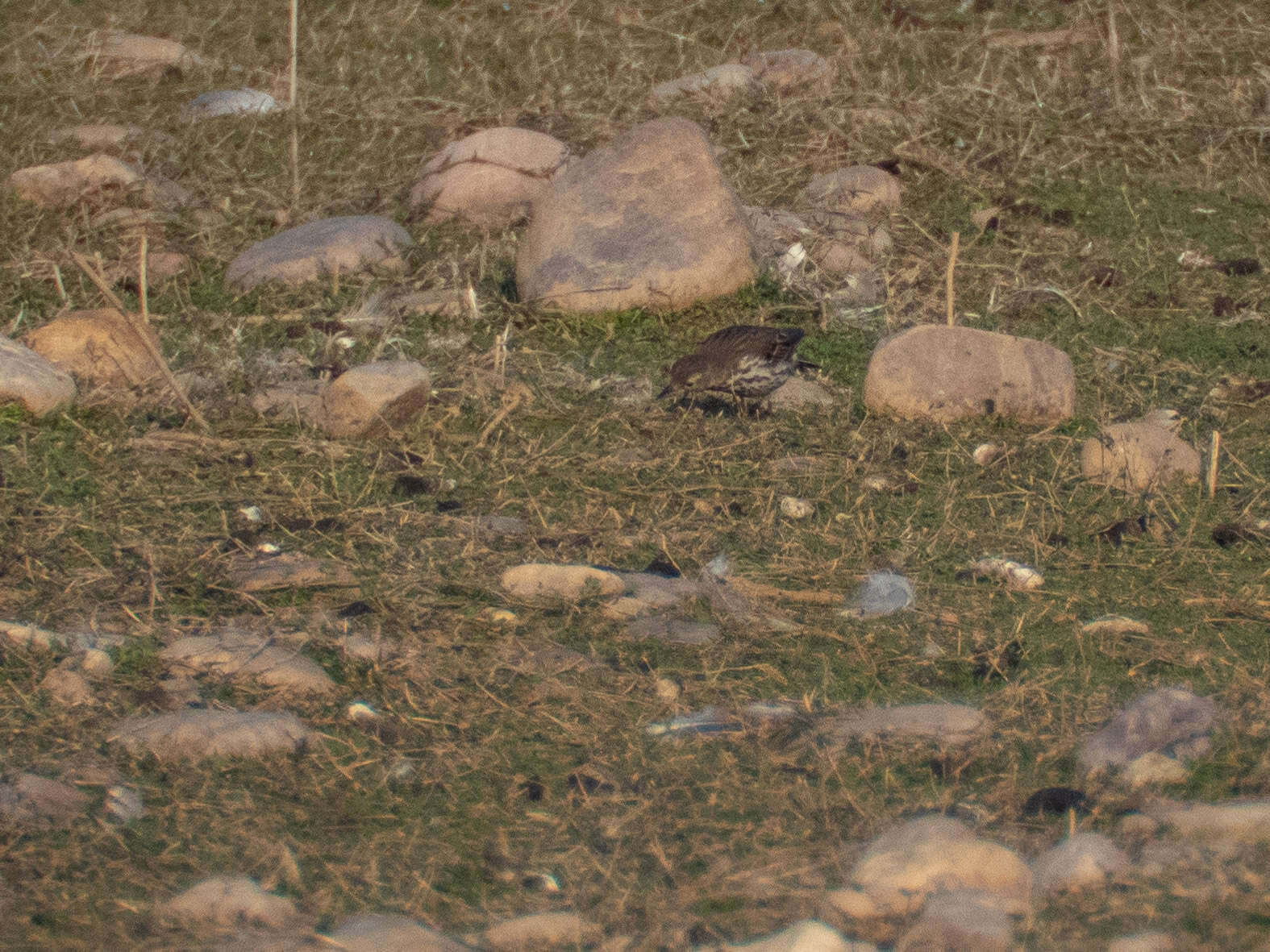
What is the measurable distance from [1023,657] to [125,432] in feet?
7.44

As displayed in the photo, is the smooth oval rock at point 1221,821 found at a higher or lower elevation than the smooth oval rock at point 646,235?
higher

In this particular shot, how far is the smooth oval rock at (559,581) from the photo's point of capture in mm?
2863

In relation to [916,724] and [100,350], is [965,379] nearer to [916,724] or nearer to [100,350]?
[916,724]

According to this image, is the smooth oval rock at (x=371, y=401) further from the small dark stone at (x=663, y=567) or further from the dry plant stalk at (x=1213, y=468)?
the dry plant stalk at (x=1213, y=468)

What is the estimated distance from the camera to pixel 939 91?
19.6ft

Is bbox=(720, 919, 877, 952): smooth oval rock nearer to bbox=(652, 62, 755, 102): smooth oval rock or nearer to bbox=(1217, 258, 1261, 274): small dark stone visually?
bbox=(1217, 258, 1261, 274): small dark stone

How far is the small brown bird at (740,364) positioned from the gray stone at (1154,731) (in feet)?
5.52

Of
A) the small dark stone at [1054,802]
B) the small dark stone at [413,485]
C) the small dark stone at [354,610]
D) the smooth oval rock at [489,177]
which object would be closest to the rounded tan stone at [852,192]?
the smooth oval rock at [489,177]

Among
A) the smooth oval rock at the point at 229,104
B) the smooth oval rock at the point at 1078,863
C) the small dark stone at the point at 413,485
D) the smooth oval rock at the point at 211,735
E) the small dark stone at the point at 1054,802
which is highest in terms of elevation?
the smooth oval rock at the point at 1078,863

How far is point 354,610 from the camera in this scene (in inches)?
111

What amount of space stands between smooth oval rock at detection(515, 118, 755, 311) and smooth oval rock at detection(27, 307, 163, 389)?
1.16m

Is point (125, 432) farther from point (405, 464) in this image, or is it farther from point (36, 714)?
point (36, 714)

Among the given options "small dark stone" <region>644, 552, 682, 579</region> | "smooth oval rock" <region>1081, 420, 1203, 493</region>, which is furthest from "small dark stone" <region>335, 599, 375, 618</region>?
"smooth oval rock" <region>1081, 420, 1203, 493</region>

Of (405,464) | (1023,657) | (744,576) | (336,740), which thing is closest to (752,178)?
(405,464)
